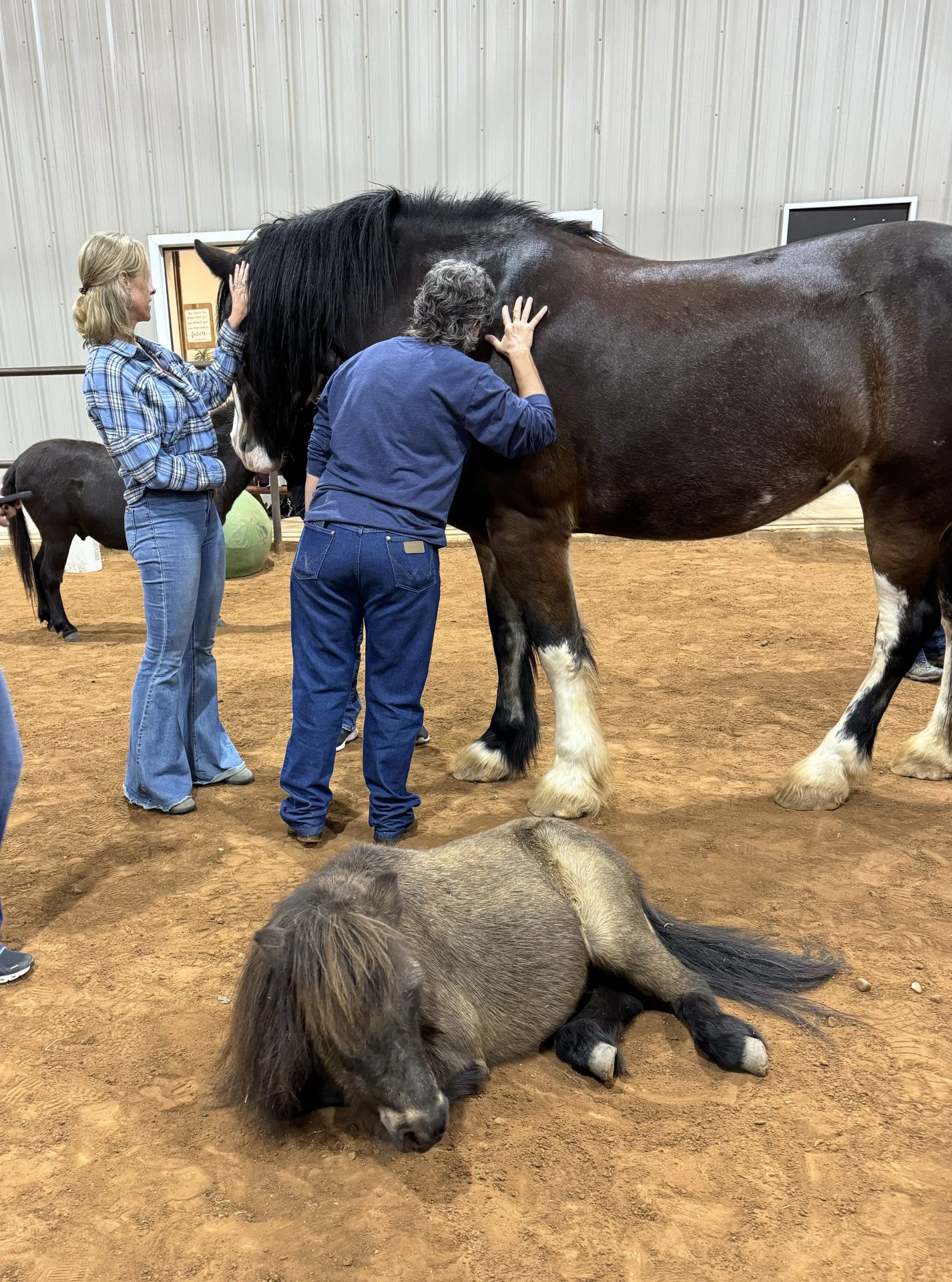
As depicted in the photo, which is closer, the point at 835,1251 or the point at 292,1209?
the point at 835,1251

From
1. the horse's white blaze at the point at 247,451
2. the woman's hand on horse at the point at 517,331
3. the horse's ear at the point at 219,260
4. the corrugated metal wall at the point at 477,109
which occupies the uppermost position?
the corrugated metal wall at the point at 477,109

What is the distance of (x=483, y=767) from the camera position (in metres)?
4.01

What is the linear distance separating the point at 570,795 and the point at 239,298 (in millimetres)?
2373

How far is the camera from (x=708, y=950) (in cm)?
251

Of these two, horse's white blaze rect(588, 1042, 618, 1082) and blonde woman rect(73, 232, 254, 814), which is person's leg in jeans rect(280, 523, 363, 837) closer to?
blonde woman rect(73, 232, 254, 814)

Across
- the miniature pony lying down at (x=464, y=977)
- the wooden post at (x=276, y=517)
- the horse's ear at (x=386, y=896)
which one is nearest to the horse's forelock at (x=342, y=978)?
the miniature pony lying down at (x=464, y=977)

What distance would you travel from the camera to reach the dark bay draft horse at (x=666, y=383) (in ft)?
11.1

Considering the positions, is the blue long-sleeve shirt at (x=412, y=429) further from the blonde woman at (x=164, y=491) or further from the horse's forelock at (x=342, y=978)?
the horse's forelock at (x=342, y=978)

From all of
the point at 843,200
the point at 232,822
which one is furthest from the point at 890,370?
the point at 843,200

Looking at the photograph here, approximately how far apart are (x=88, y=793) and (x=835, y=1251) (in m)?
3.27

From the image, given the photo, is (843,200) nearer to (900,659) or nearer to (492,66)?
(492,66)

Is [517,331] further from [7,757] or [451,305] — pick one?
[7,757]

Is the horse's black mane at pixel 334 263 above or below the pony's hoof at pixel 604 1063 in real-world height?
above

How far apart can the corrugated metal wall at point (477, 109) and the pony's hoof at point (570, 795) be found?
710 cm
